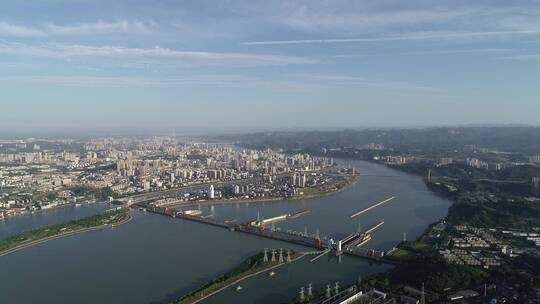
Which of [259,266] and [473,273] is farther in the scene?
[259,266]

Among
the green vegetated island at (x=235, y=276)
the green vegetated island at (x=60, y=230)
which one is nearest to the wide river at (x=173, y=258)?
the green vegetated island at (x=235, y=276)

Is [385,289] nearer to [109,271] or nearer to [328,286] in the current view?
[328,286]

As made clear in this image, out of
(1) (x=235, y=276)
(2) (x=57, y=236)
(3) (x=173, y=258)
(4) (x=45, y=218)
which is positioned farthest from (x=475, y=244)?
(4) (x=45, y=218)

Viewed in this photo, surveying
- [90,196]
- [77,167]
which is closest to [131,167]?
[77,167]

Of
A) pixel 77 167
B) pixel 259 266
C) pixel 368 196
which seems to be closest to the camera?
pixel 259 266

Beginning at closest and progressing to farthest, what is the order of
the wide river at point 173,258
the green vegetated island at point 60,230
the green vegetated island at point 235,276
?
the green vegetated island at point 235,276
the wide river at point 173,258
the green vegetated island at point 60,230

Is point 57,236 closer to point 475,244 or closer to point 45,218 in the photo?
point 45,218

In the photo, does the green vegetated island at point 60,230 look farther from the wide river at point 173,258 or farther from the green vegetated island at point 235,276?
the green vegetated island at point 235,276
